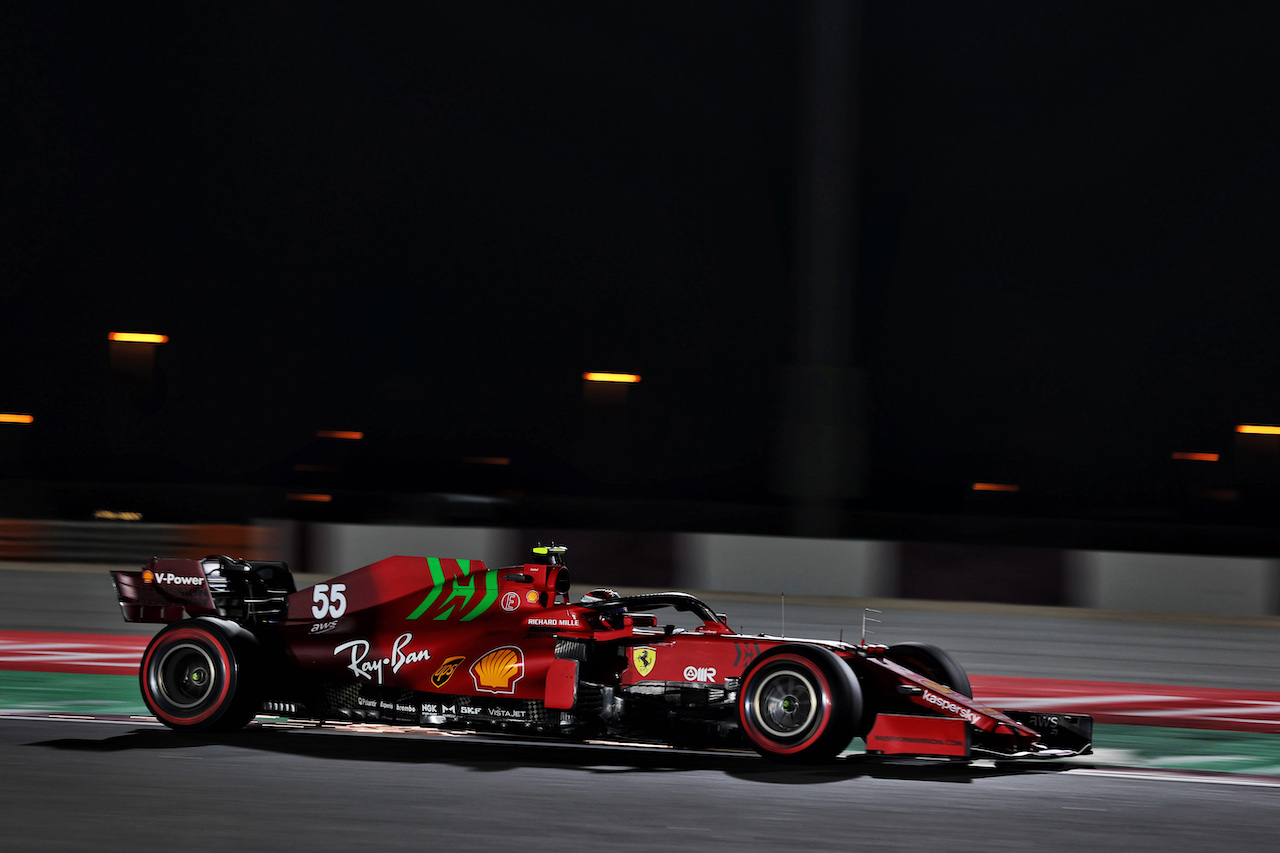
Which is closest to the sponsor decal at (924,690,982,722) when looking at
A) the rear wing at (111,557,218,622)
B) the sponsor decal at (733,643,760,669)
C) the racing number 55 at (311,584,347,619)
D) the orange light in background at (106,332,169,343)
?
the sponsor decal at (733,643,760,669)

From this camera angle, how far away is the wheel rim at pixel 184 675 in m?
7.28

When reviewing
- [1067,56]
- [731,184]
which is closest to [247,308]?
[731,184]

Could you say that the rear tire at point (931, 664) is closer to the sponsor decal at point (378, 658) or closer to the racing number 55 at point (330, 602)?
the sponsor decal at point (378, 658)

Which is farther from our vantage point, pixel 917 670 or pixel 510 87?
pixel 510 87

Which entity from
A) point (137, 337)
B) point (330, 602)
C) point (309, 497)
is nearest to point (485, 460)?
point (309, 497)

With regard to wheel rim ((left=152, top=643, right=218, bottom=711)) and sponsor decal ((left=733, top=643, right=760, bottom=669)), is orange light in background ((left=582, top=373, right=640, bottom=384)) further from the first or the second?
sponsor decal ((left=733, top=643, right=760, bottom=669))

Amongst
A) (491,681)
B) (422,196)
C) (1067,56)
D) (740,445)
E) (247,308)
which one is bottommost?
(491,681)

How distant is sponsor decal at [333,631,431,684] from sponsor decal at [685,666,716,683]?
3.87 ft

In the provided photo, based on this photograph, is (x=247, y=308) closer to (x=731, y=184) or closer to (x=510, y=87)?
(x=510, y=87)

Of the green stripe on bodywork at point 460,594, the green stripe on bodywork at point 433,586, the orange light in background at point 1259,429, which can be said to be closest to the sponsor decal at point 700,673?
the green stripe on bodywork at point 460,594

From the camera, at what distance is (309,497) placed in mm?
26156

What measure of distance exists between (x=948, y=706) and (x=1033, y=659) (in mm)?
6225

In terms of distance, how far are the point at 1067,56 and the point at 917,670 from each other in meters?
26.2

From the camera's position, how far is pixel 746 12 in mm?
32875
